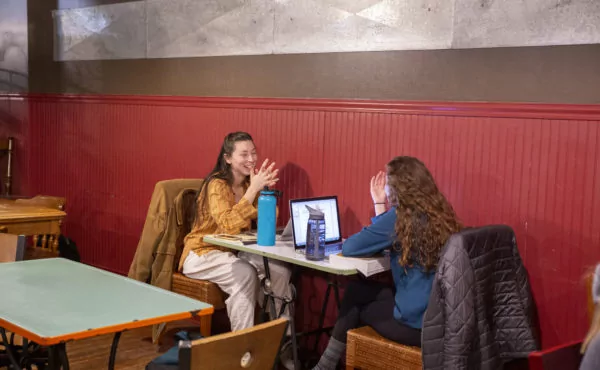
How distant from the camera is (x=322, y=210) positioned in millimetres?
4496

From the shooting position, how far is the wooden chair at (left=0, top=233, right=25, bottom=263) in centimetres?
389

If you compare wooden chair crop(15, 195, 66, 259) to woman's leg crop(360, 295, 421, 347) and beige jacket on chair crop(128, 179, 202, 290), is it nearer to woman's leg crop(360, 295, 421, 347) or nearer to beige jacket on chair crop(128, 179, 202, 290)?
beige jacket on chair crop(128, 179, 202, 290)

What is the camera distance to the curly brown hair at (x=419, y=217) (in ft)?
12.3

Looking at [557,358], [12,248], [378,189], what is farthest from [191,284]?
[557,358]

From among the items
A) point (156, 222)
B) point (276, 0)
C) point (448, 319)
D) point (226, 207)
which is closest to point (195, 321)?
point (156, 222)

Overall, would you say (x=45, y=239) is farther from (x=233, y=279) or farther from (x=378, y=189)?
(x=378, y=189)

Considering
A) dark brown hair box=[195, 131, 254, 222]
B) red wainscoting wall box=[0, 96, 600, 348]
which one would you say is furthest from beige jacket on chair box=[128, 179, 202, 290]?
red wainscoting wall box=[0, 96, 600, 348]

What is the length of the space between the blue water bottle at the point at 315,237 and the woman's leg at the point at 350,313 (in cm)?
34

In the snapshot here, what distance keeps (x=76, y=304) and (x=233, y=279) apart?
6.04ft

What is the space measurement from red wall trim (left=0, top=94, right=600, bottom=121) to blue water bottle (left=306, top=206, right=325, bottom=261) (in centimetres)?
88

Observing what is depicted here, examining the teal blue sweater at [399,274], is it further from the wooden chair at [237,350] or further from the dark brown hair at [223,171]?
the wooden chair at [237,350]

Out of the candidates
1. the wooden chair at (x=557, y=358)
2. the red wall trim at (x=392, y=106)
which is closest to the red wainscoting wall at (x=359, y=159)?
the red wall trim at (x=392, y=106)

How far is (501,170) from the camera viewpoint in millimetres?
4137

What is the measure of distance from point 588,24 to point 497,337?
5.32ft
